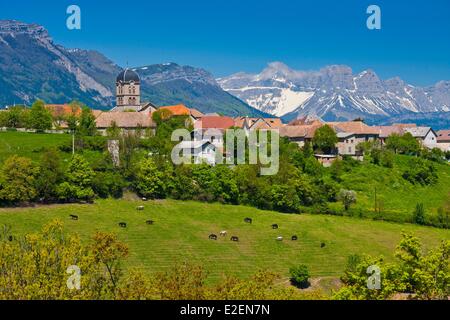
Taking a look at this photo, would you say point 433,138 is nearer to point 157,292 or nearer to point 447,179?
point 447,179

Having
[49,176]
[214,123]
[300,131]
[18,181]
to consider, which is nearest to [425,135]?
[300,131]

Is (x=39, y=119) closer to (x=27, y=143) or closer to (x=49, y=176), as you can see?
(x=27, y=143)

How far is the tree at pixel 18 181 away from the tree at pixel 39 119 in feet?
125

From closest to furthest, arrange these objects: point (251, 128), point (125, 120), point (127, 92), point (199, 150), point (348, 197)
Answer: point (348, 197), point (199, 150), point (125, 120), point (251, 128), point (127, 92)

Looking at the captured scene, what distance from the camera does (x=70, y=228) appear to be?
67.1m

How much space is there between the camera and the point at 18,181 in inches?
2953

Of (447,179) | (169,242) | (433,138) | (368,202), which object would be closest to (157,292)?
(169,242)

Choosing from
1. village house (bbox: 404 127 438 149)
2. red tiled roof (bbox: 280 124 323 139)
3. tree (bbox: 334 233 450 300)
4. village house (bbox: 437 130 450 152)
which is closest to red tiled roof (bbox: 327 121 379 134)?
red tiled roof (bbox: 280 124 323 139)

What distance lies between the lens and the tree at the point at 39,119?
116 m

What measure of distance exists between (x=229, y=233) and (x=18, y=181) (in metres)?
25.3

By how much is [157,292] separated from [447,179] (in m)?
86.6

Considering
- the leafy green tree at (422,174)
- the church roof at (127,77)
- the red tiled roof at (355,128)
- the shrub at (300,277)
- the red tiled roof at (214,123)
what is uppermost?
the church roof at (127,77)

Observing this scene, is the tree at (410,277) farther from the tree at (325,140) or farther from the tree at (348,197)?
the tree at (325,140)

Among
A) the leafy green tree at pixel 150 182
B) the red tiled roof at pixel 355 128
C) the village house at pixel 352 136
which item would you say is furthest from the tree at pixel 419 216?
the red tiled roof at pixel 355 128
